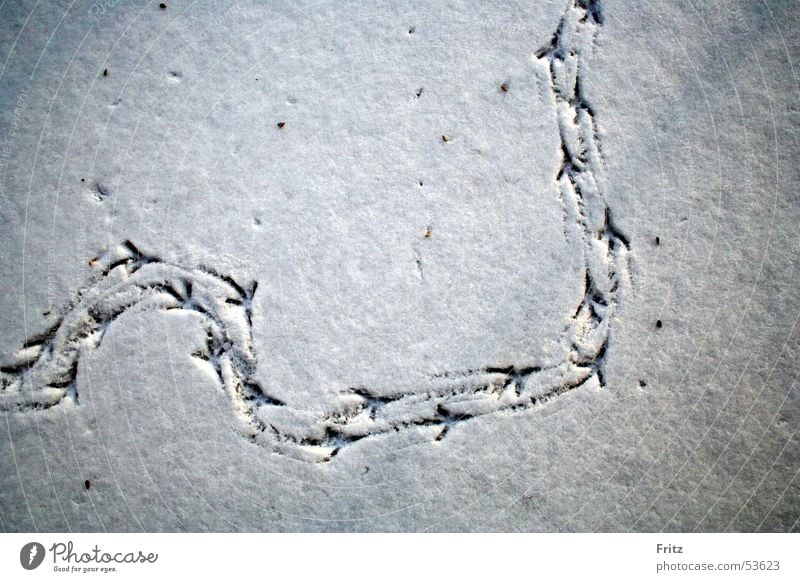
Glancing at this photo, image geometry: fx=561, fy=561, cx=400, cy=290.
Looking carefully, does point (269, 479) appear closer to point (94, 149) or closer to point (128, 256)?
point (128, 256)

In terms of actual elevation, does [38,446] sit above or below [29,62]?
below

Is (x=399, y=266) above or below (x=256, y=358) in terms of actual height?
above

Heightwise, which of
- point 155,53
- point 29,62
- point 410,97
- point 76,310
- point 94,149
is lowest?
point 76,310

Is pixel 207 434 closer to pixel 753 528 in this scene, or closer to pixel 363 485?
pixel 363 485

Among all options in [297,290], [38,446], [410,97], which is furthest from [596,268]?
[38,446]
